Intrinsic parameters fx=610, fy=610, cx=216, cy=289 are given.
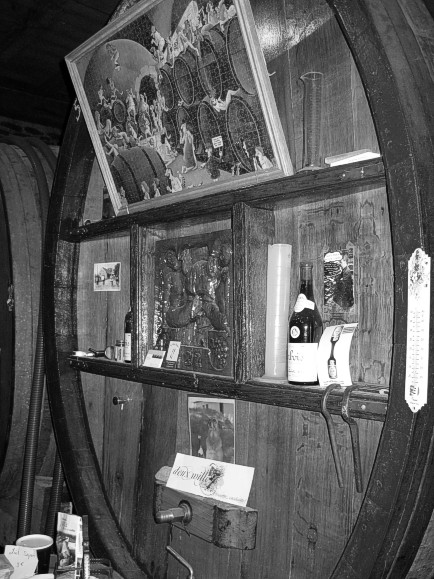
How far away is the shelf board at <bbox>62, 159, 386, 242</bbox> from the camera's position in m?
1.21

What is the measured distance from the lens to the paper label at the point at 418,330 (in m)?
1.03

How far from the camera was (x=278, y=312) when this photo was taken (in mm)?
1454

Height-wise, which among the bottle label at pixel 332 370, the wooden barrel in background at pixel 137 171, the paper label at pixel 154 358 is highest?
the wooden barrel in background at pixel 137 171

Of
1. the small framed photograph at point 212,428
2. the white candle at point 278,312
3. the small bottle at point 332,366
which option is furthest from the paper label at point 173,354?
the small bottle at point 332,366

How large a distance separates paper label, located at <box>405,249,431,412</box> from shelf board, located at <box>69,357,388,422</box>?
4.5 inches

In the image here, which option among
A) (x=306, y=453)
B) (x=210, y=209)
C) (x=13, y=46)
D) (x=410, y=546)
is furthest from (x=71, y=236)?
(x=13, y=46)

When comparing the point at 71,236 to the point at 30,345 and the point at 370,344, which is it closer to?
the point at 30,345

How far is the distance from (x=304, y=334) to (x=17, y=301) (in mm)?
1459

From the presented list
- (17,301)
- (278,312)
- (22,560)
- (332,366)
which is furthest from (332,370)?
(17,301)

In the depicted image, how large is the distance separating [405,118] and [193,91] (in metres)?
0.65

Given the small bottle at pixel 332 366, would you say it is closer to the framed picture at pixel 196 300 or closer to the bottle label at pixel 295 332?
the bottle label at pixel 295 332

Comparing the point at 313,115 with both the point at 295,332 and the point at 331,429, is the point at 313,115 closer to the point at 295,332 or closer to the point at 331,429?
the point at 295,332

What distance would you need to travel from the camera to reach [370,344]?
1308 millimetres

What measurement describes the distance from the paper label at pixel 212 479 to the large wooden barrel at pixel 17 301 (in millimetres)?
986
